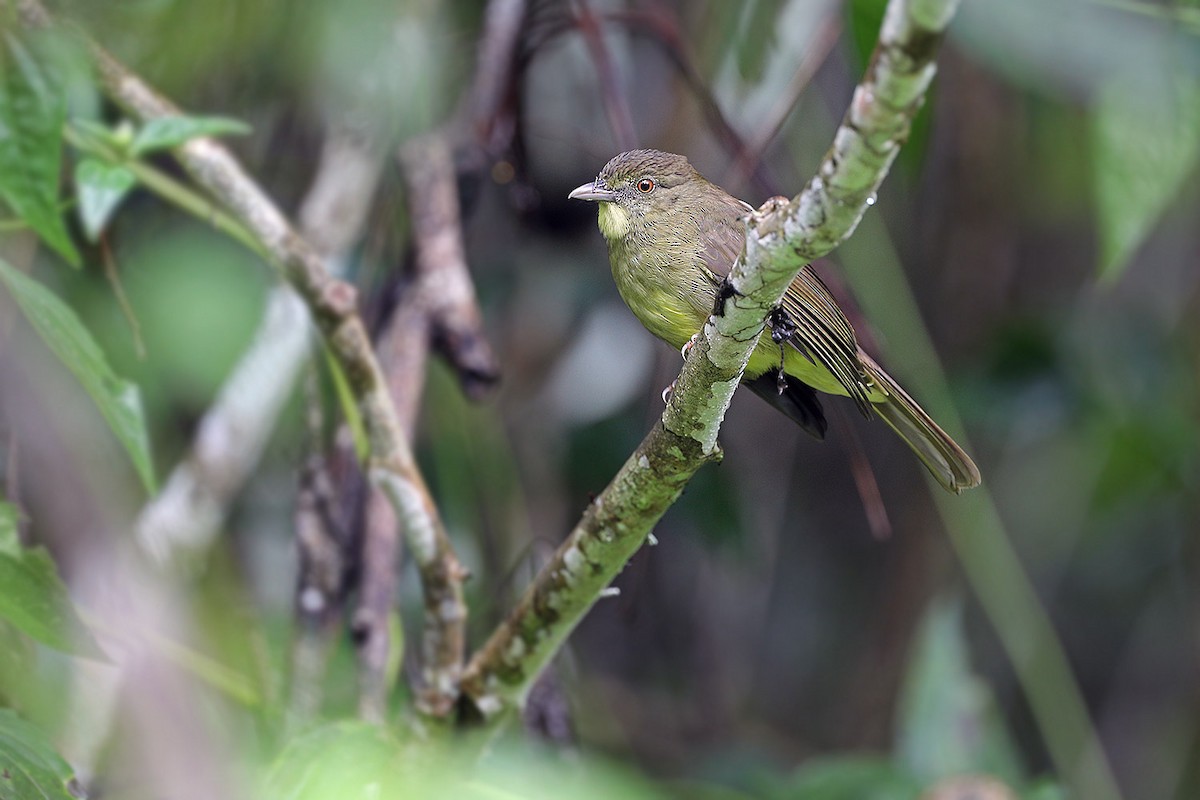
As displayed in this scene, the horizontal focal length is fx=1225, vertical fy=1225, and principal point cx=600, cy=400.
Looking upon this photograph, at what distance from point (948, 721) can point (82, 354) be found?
104 inches

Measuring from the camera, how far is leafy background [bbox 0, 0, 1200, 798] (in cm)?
236

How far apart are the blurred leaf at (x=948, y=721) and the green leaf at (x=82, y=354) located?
7.84 ft

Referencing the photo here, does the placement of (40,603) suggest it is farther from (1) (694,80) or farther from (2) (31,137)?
(1) (694,80)

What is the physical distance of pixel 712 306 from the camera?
8.19ft

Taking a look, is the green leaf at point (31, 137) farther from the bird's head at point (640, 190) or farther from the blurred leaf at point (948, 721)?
the blurred leaf at point (948, 721)

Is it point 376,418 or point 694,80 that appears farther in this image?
point 694,80

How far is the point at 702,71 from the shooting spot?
3.74 meters

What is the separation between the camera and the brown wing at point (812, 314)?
246cm

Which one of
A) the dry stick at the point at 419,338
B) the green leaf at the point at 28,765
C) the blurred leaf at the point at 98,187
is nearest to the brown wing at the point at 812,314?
the dry stick at the point at 419,338

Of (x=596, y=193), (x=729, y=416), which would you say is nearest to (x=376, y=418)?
(x=596, y=193)

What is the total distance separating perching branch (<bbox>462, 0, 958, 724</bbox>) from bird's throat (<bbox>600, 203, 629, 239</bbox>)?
1057mm

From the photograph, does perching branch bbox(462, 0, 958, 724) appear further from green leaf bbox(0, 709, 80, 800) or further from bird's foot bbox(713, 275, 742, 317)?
green leaf bbox(0, 709, 80, 800)

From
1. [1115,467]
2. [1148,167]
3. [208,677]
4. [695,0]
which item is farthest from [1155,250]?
[208,677]

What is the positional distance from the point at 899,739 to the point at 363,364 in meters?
2.17
